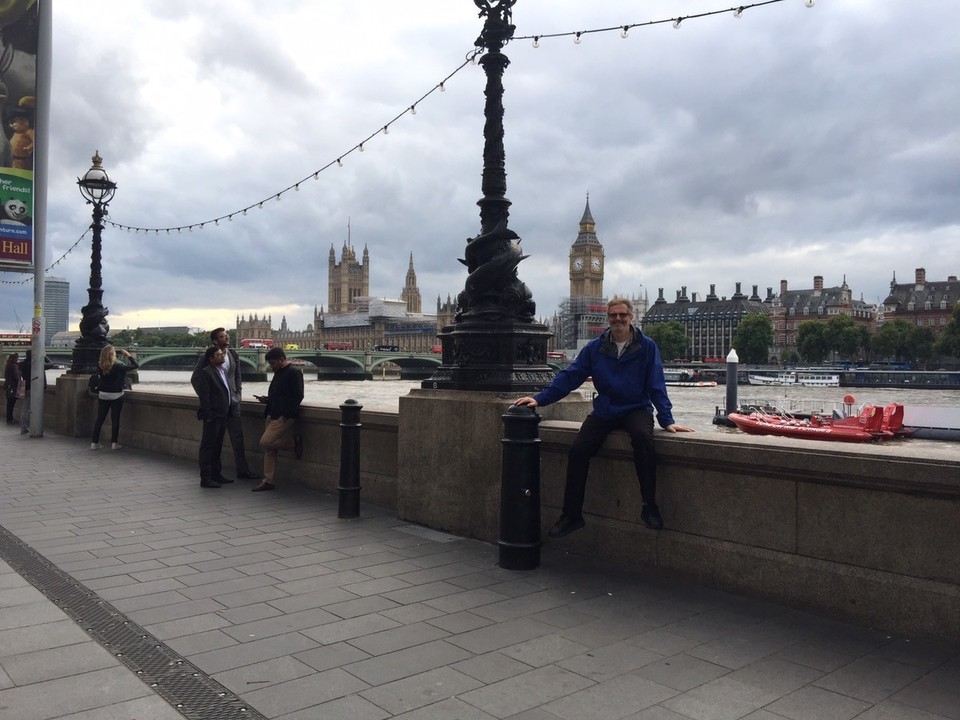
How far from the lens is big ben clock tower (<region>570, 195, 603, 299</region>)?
164m

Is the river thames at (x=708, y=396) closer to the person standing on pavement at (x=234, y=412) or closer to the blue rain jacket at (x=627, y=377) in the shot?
the person standing on pavement at (x=234, y=412)

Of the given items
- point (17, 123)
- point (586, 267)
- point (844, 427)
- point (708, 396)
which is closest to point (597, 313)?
point (586, 267)

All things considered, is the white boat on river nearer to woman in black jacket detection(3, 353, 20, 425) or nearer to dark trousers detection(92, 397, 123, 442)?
woman in black jacket detection(3, 353, 20, 425)

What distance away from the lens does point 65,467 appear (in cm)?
998

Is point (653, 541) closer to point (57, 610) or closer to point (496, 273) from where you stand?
point (496, 273)

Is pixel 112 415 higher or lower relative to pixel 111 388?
lower

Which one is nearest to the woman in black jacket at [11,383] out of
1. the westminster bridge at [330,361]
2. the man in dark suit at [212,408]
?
the man in dark suit at [212,408]

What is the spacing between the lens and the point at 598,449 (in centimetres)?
511

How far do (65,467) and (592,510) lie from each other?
7.39 m

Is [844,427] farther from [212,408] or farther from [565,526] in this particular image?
[565,526]

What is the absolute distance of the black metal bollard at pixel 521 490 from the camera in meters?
5.00

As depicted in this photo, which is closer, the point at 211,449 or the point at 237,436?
the point at 211,449

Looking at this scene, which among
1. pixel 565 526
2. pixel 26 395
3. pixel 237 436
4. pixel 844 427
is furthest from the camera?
pixel 844 427

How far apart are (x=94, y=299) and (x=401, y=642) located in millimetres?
13503
